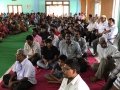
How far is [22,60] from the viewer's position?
4734 millimetres

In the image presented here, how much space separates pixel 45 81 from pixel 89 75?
3.65 feet

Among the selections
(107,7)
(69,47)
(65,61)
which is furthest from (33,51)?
(107,7)

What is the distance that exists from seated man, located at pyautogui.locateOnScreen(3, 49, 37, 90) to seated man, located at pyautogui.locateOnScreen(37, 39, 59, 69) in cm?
151

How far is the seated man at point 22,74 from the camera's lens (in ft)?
15.5

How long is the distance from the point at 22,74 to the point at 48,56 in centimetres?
187

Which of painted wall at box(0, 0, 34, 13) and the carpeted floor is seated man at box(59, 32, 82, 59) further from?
painted wall at box(0, 0, 34, 13)

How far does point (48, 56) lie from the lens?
674 cm

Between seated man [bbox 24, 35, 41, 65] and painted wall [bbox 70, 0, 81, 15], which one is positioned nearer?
seated man [bbox 24, 35, 41, 65]

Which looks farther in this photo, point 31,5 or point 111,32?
point 31,5

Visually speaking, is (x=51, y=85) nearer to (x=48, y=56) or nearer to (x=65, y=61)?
(x=48, y=56)

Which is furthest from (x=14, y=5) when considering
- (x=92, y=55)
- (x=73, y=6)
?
(x=92, y=55)

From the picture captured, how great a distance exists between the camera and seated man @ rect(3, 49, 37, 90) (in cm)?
473

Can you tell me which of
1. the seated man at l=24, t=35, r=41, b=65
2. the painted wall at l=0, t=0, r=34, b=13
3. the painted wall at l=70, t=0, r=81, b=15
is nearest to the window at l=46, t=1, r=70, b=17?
the painted wall at l=70, t=0, r=81, b=15

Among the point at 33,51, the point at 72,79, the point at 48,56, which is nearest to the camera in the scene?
the point at 72,79
